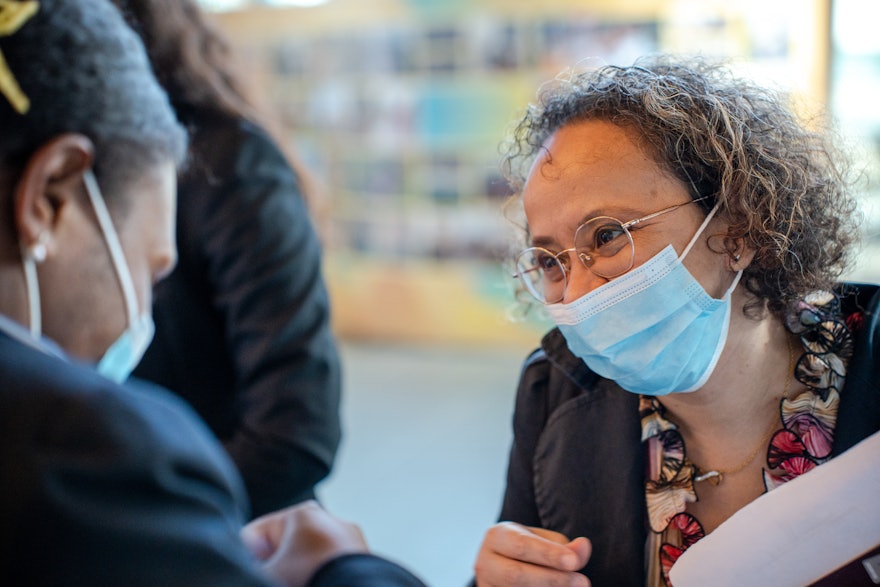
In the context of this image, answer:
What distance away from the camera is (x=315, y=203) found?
80.0 inches

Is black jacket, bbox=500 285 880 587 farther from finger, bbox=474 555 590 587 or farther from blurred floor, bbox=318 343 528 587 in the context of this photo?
blurred floor, bbox=318 343 528 587

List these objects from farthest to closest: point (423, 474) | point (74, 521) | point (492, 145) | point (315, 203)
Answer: point (492, 145) < point (423, 474) < point (315, 203) < point (74, 521)

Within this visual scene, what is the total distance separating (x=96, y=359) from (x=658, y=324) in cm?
82

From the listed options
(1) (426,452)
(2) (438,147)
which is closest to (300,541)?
(1) (426,452)

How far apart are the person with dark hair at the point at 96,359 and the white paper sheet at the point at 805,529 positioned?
0.49 m

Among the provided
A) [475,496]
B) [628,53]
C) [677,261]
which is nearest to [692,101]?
[677,261]

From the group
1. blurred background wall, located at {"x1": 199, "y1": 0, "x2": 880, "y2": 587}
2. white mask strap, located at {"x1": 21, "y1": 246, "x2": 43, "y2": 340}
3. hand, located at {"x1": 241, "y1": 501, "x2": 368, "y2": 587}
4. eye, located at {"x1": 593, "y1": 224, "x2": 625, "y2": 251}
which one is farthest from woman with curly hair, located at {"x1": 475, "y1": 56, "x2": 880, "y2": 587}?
blurred background wall, located at {"x1": 199, "y1": 0, "x2": 880, "y2": 587}

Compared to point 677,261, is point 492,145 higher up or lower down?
lower down

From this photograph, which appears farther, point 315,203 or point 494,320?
point 494,320

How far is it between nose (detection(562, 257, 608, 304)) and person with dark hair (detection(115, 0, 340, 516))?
0.55m

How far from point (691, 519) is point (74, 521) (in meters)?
0.96

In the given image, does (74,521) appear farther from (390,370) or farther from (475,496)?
(390,370)

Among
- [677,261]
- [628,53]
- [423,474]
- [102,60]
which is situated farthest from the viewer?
[628,53]

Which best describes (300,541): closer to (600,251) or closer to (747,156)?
(600,251)
